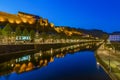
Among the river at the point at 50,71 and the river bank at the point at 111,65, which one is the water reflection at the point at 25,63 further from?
the river bank at the point at 111,65

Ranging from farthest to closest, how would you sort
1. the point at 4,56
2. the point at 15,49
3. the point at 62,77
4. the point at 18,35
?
the point at 18,35 < the point at 15,49 < the point at 4,56 < the point at 62,77

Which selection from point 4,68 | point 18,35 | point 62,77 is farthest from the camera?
point 18,35

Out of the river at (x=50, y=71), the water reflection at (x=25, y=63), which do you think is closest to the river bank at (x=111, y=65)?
the river at (x=50, y=71)

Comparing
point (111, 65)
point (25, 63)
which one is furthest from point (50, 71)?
point (111, 65)

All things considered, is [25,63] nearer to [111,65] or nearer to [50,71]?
[50,71]

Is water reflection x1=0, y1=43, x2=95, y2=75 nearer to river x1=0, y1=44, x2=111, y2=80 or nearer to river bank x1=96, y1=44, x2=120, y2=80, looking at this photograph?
river x1=0, y1=44, x2=111, y2=80

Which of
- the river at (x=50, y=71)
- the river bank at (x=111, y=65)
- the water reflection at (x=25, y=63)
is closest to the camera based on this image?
the river bank at (x=111, y=65)

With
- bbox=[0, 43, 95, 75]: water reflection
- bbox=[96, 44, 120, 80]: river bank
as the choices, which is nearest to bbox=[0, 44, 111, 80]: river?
bbox=[0, 43, 95, 75]: water reflection

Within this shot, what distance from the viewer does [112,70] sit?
1715 inches

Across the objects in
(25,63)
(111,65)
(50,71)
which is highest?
(111,65)

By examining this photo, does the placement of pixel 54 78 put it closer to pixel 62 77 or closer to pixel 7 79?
Result: pixel 62 77

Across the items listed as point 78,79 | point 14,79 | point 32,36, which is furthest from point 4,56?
point 32,36

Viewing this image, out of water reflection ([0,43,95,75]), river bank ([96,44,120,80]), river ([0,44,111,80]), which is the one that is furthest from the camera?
water reflection ([0,43,95,75])

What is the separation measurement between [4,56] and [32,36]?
2250 inches
